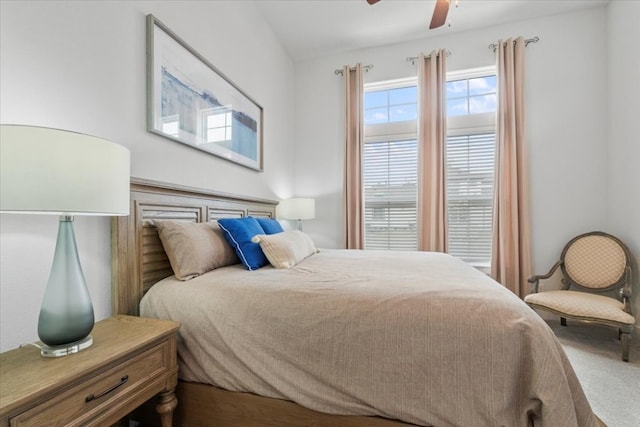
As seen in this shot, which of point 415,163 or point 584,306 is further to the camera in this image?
point 415,163

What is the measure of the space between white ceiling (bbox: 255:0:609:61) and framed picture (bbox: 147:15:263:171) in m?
1.17

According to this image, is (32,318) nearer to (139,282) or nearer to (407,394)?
(139,282)

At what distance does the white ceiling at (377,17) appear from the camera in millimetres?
2941

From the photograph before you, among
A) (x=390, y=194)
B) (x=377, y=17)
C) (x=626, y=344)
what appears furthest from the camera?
(x=390, y=194)

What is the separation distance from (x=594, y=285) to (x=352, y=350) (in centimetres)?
297

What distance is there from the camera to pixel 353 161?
3.69 metres

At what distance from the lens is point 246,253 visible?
5.98 ft

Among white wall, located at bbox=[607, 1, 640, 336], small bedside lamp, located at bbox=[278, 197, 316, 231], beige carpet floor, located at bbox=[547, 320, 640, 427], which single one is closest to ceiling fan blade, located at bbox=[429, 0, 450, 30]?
white wall, located at bbox=[607, 1, 640, 336]

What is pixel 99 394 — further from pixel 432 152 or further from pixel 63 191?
pixel 432 152

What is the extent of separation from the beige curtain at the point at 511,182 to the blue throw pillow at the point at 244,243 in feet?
8.61

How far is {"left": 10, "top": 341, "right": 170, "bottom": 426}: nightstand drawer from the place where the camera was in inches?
31.1

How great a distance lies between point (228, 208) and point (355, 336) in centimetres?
166

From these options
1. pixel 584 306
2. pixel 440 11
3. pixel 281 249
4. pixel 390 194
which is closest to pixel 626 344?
pixel 584 306

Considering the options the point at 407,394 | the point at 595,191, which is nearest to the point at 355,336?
the point at 407,394
